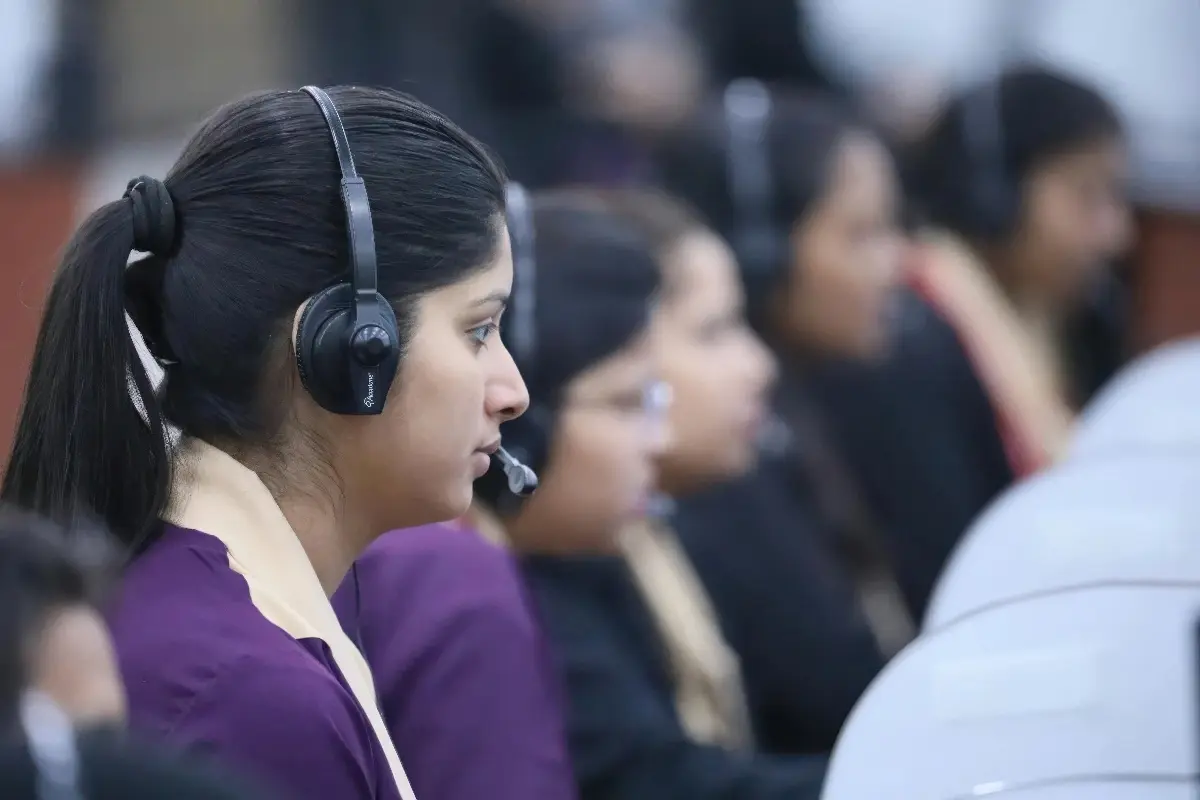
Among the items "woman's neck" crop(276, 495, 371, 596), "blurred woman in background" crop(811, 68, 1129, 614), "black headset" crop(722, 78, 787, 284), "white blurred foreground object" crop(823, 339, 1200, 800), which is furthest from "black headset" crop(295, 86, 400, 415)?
"blurred woman in background" crop(811, 68, 1129, 614)

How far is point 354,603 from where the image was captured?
152 centimetres

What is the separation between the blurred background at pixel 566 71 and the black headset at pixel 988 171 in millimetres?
417

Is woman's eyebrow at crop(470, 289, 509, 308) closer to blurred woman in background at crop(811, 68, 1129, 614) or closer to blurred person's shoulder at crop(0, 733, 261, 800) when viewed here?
blurred person's shoulder at crop(0, 733, 261, 800)

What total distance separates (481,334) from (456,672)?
0.34 meters

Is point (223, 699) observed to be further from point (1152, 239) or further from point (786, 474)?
point (1152, 239)

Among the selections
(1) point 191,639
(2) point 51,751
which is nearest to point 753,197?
(1) point 191,639

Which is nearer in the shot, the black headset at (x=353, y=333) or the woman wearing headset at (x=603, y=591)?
the black headset at (x=353, y=333)

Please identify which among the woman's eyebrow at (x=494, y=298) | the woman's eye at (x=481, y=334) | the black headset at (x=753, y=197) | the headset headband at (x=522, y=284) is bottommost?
the black headset at (x=753, y=197)

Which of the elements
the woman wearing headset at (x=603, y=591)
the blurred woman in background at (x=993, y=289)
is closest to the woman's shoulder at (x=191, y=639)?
the woman wearing headset at (x=603, y=591)

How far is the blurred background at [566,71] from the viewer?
13.7ft

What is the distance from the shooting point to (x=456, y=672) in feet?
4.95

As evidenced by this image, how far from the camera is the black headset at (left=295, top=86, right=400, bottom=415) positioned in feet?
3.98

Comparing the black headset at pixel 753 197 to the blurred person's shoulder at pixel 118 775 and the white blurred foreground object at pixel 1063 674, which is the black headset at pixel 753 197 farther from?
the blurred person's shoulder at pixel 118 775

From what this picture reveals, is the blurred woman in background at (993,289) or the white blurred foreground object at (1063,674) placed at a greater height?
the white blurred foreground object at (1063,674)
